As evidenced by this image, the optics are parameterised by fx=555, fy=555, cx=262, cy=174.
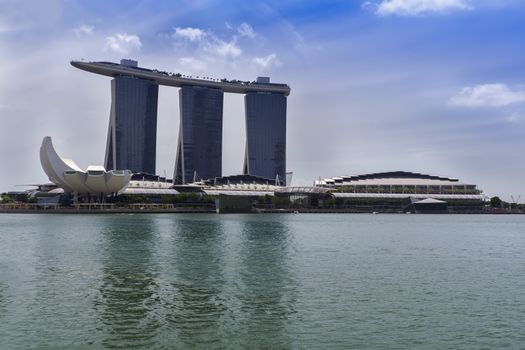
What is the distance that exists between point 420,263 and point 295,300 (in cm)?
1255

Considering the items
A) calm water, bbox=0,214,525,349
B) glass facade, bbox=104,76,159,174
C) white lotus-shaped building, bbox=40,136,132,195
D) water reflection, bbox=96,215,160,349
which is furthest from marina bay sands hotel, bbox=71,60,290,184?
water reflection, bbox=96,215,160,349

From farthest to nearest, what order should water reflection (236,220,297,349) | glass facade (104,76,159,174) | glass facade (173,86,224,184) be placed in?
1. glass facade (173,86,224,184)
2. glass facade (104,76,159,174)
3. water reflection (236,220,297,349)

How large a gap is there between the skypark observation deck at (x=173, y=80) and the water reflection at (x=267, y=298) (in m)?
130

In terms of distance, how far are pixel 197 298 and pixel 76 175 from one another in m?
97.6

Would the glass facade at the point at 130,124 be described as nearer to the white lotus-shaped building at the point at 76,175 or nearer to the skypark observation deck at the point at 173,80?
the skypark observation deck at the point at 173,80

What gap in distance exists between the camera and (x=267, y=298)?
17906 millimetres

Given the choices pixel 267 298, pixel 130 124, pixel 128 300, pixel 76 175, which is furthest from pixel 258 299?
pixel 130 124

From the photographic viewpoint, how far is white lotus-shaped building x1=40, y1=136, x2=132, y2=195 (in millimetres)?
107956

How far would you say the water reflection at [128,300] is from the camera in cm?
1310

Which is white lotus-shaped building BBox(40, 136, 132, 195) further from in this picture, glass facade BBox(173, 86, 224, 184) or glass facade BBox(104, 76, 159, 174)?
glass facade BBox(173, 86, 224, 184)

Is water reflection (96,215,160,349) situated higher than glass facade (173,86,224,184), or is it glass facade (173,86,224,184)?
glass facade (173,86,224,184)

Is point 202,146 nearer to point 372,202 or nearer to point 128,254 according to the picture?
point 372,202

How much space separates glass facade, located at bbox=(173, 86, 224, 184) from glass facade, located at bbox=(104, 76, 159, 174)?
1016 centimetres

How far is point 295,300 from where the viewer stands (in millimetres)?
17625
